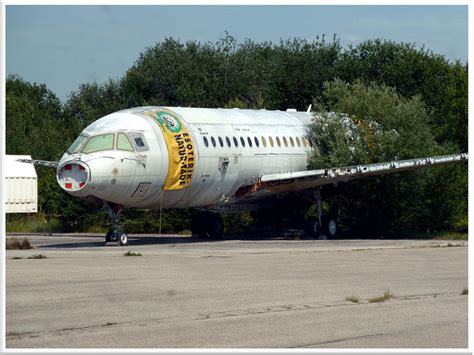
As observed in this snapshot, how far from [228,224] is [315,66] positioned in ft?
72.2

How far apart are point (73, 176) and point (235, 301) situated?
15.8m

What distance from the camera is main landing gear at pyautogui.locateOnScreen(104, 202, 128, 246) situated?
33156 mm

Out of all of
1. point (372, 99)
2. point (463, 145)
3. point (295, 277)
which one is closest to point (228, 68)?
point (463, 145)

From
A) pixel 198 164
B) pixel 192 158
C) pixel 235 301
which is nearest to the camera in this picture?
pixel 235 301

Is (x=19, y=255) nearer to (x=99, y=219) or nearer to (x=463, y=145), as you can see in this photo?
(x=99, y=219)

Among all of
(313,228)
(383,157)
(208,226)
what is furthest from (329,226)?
(208,226)

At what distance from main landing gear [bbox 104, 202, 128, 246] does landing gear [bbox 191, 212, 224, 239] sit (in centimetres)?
604

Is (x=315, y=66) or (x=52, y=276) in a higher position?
(x=315, y=66)

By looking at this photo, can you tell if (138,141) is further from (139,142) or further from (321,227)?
(321,227)

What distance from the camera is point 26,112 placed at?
64.1 meters

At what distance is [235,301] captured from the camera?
17.1 meters

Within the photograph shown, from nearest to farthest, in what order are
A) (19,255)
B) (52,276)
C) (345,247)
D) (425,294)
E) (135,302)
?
(135,302) < (425,294) < (52,276) < (19,255) < (345,247)

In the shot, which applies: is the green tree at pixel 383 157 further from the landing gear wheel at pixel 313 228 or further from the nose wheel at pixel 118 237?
the nose wheel at pixel 118 237

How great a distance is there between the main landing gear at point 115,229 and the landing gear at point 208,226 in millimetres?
6037
